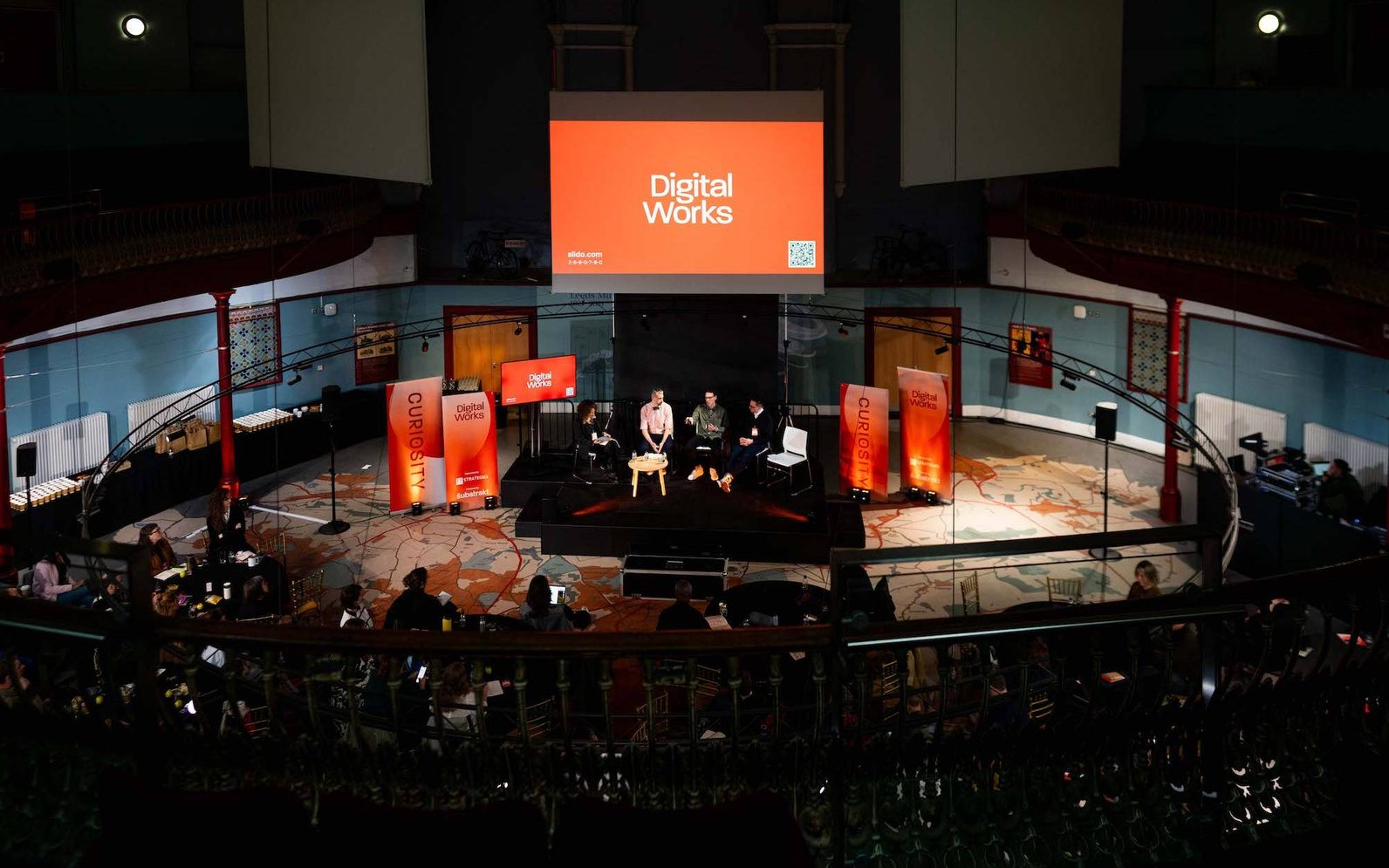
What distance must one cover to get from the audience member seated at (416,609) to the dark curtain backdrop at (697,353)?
8302 millimetres

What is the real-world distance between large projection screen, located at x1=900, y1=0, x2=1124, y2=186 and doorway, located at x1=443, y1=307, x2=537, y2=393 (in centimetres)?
870

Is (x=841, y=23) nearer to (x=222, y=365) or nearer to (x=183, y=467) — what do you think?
(x=222, y=365)

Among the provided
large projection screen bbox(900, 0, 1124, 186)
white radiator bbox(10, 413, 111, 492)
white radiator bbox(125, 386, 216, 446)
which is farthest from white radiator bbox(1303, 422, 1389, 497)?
white radiator bbox(10, 413, 111, 492)

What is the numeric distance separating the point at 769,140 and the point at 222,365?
7.09 meters

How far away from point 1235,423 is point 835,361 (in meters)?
5.85

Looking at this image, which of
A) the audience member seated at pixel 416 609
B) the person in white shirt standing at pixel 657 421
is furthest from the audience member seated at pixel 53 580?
the person in white shirt standing at pixel 657 421

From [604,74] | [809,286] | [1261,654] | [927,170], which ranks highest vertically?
[604,74]

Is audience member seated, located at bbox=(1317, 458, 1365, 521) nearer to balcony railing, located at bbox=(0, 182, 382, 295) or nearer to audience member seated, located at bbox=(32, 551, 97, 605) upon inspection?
audience member seated, located at bbox=(32, 551, 97, 605)

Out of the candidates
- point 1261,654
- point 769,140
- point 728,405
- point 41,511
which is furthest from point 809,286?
point 1261,654

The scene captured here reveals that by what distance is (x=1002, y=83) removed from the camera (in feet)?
35.8

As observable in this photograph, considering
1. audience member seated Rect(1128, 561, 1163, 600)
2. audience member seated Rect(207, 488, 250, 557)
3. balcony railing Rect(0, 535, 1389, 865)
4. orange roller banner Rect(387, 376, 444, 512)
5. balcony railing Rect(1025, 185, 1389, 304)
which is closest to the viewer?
balcony railing Rect(0, 535, 1389, 865)

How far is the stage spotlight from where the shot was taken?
50.7ft

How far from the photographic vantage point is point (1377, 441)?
12375 millimetres

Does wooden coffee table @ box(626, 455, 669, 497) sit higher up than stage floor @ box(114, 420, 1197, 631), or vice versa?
wooden coffee table @ box(626, 455, 669, 497)
